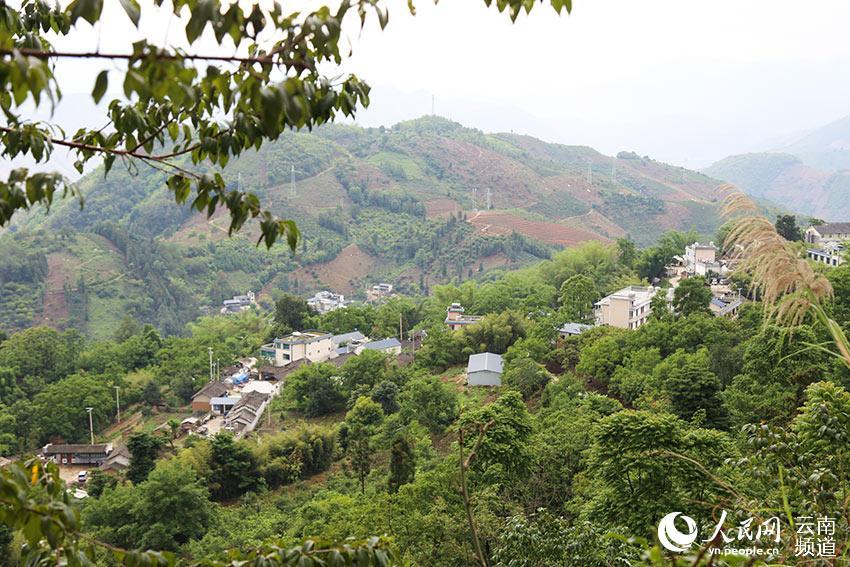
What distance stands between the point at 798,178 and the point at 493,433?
91232 millimetres

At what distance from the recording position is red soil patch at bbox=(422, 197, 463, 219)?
55.8 meters

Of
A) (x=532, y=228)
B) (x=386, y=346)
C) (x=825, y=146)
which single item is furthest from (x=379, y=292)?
(x=825, y=146)

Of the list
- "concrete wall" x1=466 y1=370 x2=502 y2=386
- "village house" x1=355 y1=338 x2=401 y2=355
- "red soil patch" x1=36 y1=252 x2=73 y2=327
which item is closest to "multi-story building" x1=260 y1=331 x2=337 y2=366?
"village house" x1=355 y1=338 x2=401 y2=355

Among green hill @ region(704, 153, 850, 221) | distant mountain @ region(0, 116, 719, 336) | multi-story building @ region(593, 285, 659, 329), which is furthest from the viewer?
green hill @ region(704, 153, 850, 221)

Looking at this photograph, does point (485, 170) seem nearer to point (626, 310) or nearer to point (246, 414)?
point (626, 310)

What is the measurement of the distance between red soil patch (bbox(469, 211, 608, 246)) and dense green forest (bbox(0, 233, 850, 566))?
23.2 meters

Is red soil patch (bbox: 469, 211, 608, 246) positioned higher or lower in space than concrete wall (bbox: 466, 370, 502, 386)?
lower

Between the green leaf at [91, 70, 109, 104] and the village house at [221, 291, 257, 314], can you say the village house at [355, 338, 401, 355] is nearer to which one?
the village house at [221, 291, 257, 314]

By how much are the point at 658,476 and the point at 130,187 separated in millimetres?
58048

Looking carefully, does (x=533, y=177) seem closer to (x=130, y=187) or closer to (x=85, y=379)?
(x=130, y=187)

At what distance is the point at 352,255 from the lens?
164 feet

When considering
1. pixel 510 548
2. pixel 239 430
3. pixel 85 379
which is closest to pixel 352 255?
pixel 85 379

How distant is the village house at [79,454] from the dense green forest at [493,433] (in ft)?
4.16

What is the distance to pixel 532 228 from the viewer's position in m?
52.8
